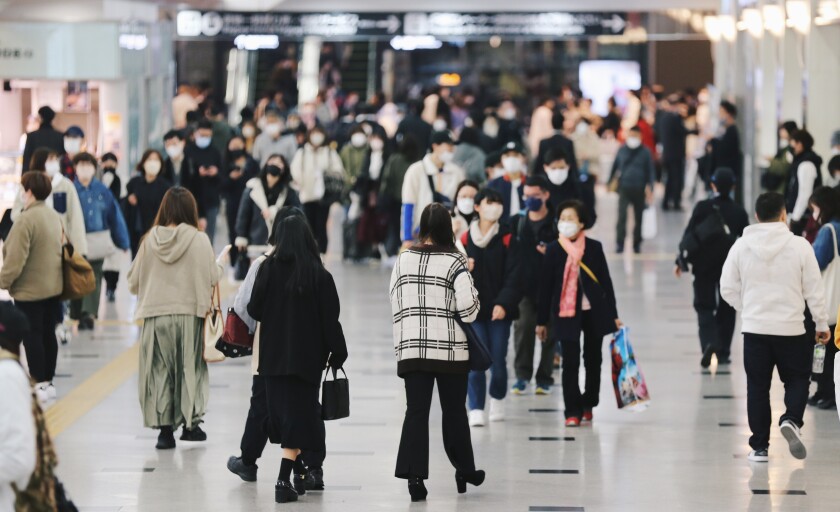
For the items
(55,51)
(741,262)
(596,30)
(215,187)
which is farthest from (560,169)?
(596,30)

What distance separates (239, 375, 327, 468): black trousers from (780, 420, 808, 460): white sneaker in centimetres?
245

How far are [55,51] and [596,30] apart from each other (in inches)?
368

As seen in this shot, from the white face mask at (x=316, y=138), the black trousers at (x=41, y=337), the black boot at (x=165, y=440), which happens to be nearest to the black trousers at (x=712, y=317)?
the black boot at (x=165, y=440)

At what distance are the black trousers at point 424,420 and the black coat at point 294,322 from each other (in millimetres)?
423

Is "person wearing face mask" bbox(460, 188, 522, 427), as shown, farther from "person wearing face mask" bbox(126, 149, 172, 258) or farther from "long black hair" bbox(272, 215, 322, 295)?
"person wearing face mask" bbox(126, 149, 172, 258)

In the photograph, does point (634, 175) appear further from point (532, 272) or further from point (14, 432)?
point (14, 432)

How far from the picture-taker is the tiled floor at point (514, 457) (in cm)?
770

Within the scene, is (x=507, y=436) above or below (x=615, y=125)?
below

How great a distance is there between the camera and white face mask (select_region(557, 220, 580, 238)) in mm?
9352

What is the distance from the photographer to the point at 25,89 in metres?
18.3

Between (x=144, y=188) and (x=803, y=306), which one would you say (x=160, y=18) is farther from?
(x=803, y=306)

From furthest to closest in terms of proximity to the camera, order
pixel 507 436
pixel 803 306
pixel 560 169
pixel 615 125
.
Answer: pixel 615 125
pixel 560 169
pixel 507 436
pixel 803 306

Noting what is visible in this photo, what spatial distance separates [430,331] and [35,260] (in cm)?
330

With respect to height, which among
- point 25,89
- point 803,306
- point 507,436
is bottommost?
point 507,436
